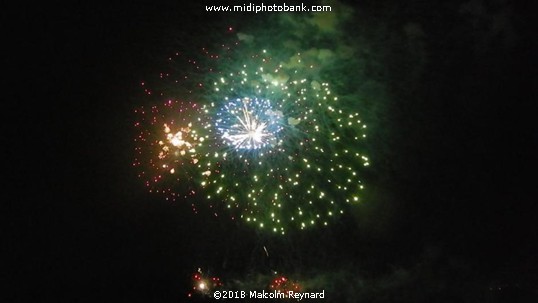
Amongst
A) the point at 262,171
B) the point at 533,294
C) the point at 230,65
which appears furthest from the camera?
the point at 533,294

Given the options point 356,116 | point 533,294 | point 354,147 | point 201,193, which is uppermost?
point 356,116

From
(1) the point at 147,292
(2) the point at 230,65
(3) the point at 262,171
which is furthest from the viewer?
(1) the point at 147,292

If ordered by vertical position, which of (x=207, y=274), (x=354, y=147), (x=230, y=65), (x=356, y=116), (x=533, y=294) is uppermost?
(x=230, y=65)

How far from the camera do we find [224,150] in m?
8.96

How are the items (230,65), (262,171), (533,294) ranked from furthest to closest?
(533,294) < (262,171) < (230,65)

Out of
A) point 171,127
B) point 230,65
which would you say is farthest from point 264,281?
point 230,65

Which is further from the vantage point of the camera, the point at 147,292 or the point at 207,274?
the point at 207,274

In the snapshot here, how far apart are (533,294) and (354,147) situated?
27.5ft

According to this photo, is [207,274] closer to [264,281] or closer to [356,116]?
[264,281]

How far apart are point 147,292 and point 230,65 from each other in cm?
720

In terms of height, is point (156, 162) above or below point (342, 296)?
above

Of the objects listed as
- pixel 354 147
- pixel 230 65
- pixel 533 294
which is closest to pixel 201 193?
pixel 230 65

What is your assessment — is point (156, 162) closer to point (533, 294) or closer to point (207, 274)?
point (207, 274)

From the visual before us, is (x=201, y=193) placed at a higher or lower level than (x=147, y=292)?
higher
